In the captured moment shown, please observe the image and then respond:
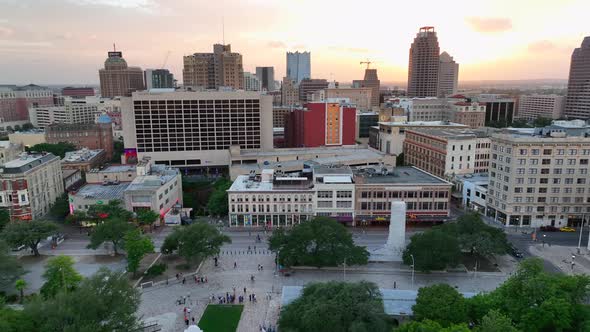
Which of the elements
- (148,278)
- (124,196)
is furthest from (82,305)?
(124,196)

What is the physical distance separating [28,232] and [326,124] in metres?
104

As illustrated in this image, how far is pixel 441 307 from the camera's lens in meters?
47.6

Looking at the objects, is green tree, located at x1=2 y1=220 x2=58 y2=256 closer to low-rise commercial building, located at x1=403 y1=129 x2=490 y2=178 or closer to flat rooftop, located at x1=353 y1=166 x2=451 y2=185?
flat rooftop, located at x1=353 y1=166 x2=451 y2=185

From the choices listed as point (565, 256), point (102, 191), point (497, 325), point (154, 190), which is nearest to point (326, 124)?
point (154, 190)

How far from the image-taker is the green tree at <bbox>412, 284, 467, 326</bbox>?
4734cm

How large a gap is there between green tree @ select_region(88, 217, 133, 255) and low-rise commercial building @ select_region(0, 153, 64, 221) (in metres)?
29.6

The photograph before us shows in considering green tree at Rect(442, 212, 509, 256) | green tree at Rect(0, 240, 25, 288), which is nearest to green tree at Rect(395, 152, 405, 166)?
green tree at Rect(442, 212, 509, 256)

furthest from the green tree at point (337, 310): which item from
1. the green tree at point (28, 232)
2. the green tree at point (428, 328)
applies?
the green tree at point (28, 232)

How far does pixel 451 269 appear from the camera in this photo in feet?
226

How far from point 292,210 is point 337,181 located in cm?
1153

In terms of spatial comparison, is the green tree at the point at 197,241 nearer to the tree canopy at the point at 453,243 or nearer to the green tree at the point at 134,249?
the green tree at the point at 134,249

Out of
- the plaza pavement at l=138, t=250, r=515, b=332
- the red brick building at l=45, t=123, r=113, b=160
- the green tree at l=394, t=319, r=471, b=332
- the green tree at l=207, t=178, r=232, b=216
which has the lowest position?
the plaza pavement at l=138, t=250, r=515, b=332

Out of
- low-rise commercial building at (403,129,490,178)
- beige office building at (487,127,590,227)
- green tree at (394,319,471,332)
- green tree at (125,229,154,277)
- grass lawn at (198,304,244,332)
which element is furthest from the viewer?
low-rise commercial building at (403,129,490,178)

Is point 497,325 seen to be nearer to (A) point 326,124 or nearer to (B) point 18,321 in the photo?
(B) point 18,321
